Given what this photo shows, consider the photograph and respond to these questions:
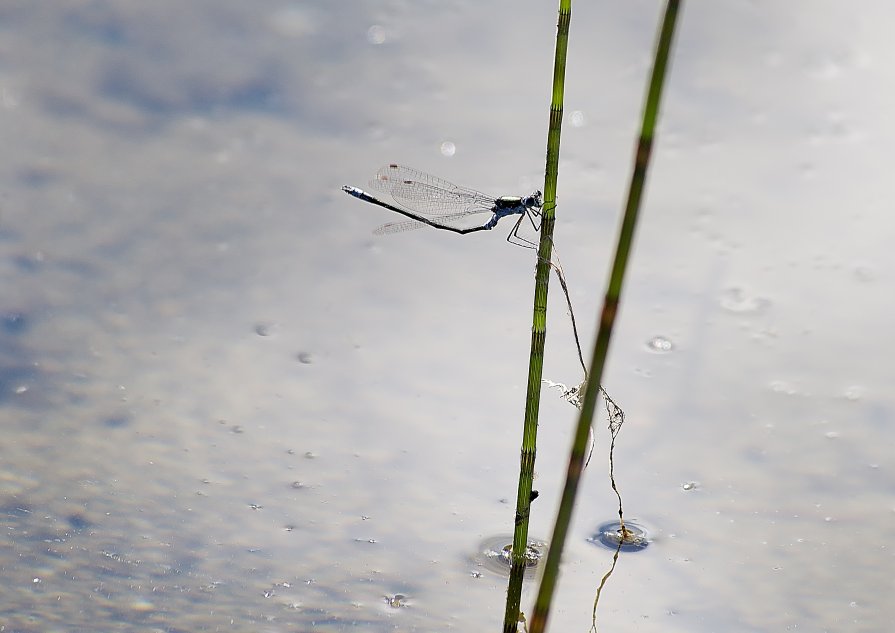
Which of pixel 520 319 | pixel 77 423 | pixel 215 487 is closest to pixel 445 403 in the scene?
pixel 520 319

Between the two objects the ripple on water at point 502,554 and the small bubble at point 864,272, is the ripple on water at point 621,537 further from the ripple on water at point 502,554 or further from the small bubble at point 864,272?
the small bubble at point 864,272

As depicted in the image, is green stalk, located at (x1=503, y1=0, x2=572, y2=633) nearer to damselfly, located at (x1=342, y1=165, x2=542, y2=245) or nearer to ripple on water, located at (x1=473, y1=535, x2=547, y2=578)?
ripple on water, located at (x1=473, y1=535, x2=547, y2=578)

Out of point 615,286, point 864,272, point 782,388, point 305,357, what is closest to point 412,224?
point 305,357

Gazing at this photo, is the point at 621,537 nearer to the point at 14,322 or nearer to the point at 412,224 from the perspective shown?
the point at 412,224

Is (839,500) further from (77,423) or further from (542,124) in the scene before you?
(77,423)

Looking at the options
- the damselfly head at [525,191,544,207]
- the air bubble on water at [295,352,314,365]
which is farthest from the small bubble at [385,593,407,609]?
the damselfly head at [525,191,544,207]
